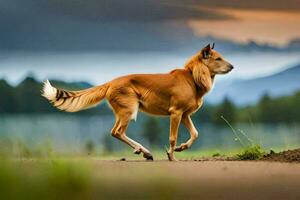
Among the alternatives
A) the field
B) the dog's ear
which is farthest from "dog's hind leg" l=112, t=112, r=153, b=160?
the dog's ear

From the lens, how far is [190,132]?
8609 millimetres

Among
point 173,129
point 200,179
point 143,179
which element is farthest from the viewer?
point 173,129

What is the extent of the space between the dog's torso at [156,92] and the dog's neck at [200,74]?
0.12 metres

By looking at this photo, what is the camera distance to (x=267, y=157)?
850 cm

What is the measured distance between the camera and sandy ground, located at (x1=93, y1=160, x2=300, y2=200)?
6.15 metres

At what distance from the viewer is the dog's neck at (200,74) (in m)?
8.69

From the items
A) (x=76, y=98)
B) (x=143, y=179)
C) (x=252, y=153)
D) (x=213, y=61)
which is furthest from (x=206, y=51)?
(x=143, y=179)

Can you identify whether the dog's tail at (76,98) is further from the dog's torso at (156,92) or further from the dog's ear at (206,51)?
the dog's ear at (206,51)

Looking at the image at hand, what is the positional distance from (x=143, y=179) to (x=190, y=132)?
86.2 inches

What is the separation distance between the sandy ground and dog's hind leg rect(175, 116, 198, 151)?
281 mm

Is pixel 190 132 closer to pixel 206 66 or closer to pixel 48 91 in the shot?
pixel 206 66

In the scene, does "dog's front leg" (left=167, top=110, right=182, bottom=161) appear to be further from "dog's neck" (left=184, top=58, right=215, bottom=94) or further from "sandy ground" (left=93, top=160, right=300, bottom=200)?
"dog's neck" (left=184, top=58, right=215, bottom=94)

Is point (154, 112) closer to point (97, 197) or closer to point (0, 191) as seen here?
point (97, 197)

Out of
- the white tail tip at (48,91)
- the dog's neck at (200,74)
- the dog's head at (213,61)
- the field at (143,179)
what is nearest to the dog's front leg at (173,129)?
the field at (143,179)
